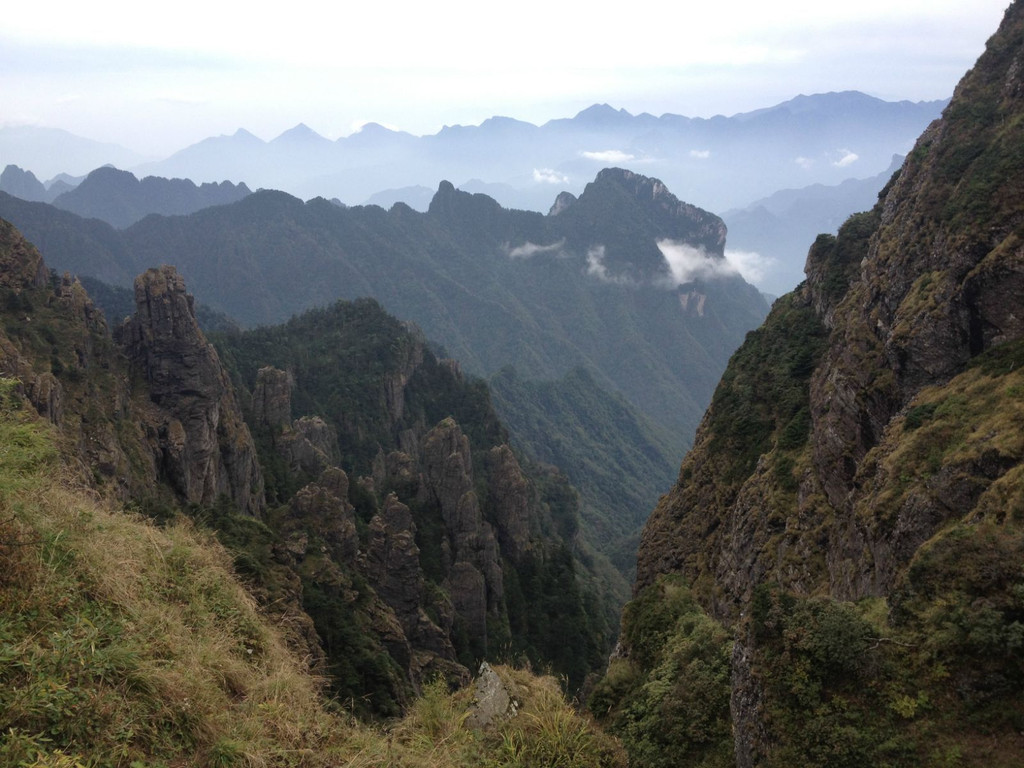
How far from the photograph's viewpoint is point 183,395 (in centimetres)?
3272

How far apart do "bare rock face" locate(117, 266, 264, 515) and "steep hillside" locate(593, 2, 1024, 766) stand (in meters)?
19.7

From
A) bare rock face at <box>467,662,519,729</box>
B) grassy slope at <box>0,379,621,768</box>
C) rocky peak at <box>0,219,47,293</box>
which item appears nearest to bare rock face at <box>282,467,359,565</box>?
rocky peak at <box>0,219,47,293</box>

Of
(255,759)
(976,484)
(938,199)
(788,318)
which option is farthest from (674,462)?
(255,759)

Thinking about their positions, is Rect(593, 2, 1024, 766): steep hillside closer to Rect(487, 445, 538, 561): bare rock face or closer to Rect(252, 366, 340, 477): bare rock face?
Rect(487, 445, 538, 561): bare rock face

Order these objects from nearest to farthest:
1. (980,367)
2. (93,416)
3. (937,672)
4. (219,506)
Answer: (937,672), (980,367), (93,416), (219,506)

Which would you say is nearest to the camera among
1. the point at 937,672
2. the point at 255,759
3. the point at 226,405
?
the point at 255,759

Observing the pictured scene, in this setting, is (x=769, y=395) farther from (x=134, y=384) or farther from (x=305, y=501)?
(x=134, y=384)

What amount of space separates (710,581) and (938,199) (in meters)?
13.9

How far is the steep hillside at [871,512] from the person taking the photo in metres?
8.09

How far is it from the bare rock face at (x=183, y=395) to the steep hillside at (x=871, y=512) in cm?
1970

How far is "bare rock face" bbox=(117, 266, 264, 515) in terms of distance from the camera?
30.6 metres

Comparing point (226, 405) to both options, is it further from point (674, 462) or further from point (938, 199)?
point (674, 462)

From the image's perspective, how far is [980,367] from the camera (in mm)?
16219

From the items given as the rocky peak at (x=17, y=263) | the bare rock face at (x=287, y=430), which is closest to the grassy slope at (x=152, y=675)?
the rocky peak at (x=17, y=263)
